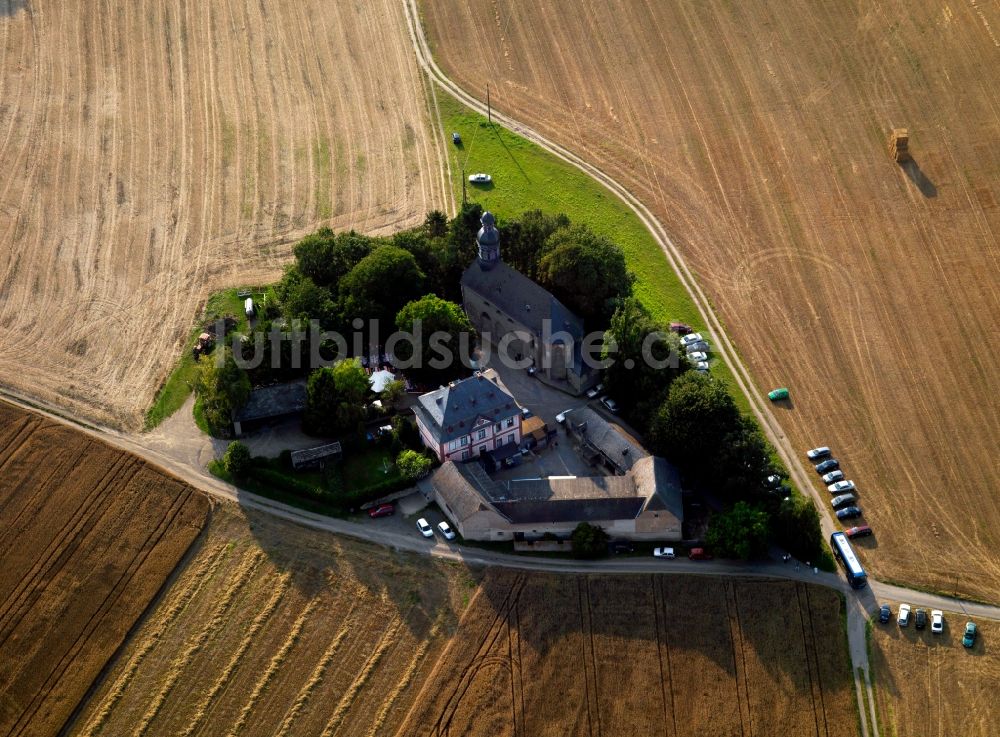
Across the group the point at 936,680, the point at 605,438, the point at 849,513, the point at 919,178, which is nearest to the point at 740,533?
the point at 849,513

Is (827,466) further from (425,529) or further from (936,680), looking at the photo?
(425,529)

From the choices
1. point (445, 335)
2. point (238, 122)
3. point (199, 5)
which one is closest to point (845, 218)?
point (445, 335)

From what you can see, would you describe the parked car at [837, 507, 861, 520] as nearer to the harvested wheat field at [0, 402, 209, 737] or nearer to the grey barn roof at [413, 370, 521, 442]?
the grey barn roof at [413, 370, 521, 442]

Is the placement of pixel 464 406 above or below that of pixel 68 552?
above

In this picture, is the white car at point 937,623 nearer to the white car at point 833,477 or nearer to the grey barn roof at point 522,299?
the white car at point 833,477

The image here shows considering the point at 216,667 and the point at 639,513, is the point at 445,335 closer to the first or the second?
the point at 639,513

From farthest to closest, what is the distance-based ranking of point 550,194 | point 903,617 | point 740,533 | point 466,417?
point 550,194 → point 466,417 → point 740,533 → point 903,617
